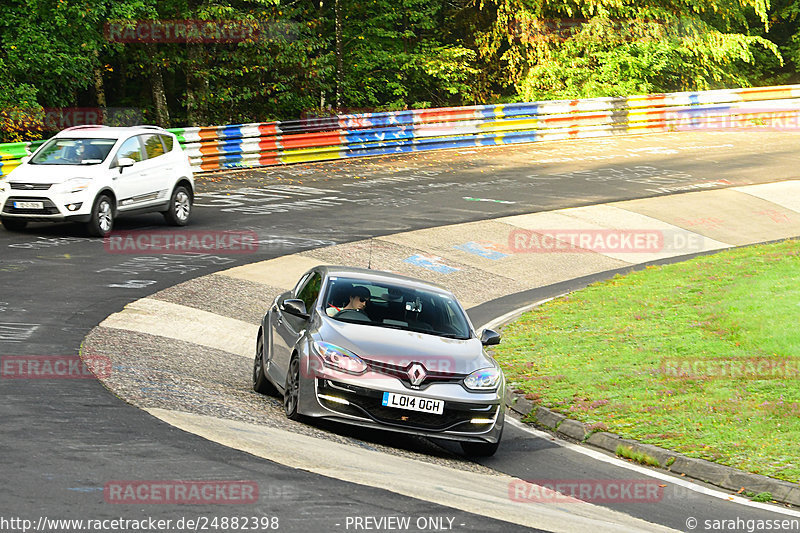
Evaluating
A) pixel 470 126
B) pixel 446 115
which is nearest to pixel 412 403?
pixel 446 115

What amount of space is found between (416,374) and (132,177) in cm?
1257

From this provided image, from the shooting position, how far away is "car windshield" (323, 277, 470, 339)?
1052 centimetres

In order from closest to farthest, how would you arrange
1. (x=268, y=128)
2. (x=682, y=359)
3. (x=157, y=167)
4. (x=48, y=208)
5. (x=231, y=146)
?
1. (x=682, y=359)
2. (x=48, y=208)
3. (x=157, y=167)
4. (x=231, y=146)
5. (x=268, y=128)

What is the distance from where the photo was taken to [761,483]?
361 inches

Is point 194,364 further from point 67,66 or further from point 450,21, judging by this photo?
point 450,21

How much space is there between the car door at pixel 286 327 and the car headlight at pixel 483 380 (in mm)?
1750

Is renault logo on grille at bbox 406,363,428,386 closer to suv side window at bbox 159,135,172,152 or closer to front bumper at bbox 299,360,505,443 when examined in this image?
front bumper at bbox 299,360,505,443

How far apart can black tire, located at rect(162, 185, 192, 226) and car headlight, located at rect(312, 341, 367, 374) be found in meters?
12.8

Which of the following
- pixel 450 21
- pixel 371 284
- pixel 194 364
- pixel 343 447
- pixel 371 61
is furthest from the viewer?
pixel 450 21

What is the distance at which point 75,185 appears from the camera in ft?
63.4

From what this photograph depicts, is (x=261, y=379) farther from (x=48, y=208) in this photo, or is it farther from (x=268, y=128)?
A: (x=268, y=128)

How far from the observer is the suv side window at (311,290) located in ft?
36.1

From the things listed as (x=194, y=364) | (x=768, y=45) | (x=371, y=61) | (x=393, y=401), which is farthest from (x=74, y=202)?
(x=768, y=45)

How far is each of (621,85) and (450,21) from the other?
302 inches
